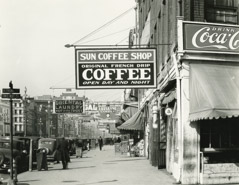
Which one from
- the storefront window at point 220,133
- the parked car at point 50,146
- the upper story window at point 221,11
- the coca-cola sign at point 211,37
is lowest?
the parked car at point 50,146

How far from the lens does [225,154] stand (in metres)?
13.6

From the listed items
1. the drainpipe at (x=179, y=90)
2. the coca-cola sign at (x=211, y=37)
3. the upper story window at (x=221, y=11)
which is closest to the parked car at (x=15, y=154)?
the drainpipe at (x=179, y=90)

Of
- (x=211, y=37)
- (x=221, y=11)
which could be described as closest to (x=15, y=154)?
(x=211, y=37)

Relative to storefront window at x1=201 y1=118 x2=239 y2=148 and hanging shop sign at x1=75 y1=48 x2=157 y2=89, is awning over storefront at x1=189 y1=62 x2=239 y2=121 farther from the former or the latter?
hanging shop sign at x1=75 y1=48 x2=157 y2=89

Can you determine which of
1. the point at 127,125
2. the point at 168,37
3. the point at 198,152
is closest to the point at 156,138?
the point at 168,37

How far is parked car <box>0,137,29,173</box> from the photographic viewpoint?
795 inches

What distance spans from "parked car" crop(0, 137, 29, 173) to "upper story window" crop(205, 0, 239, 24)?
11.9m

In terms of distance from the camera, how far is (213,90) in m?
12.6

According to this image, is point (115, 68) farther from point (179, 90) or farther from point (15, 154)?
point (15, 154)

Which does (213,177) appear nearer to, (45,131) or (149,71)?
(149,71)

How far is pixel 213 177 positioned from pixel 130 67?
4780 millimetres

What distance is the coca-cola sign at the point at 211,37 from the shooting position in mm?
13305

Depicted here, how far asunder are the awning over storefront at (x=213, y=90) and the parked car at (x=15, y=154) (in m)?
11.0

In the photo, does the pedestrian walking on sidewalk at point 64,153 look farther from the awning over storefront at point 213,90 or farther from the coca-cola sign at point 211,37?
the coca-cola sign at point 211,37
